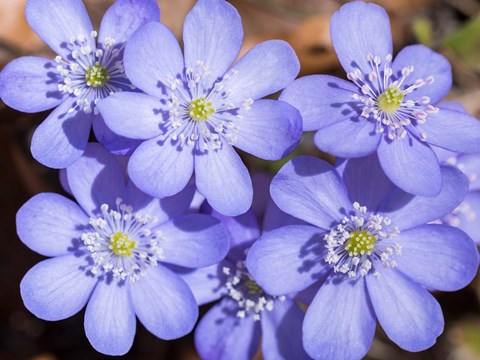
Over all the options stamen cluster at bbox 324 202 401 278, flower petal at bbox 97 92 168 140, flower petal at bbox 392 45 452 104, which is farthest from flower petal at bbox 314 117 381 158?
flower petal at bbox 97 92 168 140

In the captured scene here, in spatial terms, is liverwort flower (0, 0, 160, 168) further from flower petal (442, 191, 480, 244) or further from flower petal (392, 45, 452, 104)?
flower petal (442, 191, 480, 244)

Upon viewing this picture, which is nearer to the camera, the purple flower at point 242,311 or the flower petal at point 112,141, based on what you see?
the flower petal at point 112,141

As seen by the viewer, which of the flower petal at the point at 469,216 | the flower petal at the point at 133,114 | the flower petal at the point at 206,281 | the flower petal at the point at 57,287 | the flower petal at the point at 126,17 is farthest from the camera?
the flower petal at the point at 469,216

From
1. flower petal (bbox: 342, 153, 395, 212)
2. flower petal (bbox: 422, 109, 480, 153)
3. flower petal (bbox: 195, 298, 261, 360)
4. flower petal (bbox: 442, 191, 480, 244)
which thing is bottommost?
flower petal (bbox: 195, 298, 261, 360)

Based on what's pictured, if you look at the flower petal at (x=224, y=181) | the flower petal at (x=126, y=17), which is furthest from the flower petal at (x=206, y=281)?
the flower petal at (x=126, y=17)

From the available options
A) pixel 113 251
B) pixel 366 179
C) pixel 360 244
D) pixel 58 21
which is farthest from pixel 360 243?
pixel 58 21

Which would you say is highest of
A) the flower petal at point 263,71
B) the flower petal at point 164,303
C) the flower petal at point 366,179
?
the flower petal at point 263,71

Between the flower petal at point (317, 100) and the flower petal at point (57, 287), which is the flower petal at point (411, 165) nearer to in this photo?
the flower petal at point (317, 100)
